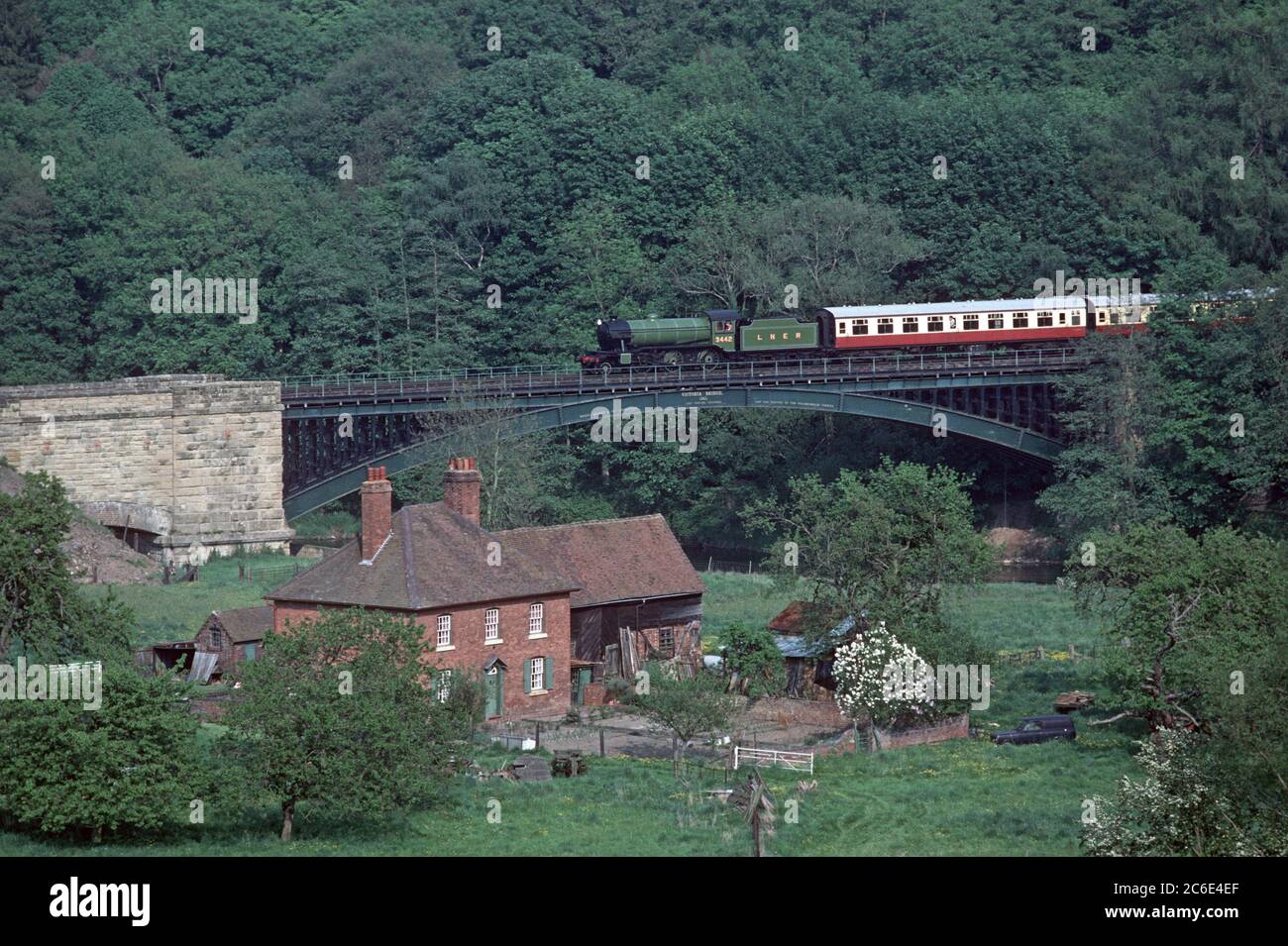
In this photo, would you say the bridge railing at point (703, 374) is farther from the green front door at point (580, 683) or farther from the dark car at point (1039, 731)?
the dark car at point (1039, 731)

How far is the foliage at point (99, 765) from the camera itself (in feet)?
109

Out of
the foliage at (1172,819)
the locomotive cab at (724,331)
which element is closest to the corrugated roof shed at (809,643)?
the foliage at (1172,819)

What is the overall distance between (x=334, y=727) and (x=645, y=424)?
45321 mm

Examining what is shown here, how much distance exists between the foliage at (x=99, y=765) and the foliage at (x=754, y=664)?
19.1 metres

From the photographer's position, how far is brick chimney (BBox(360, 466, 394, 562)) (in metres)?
48.3

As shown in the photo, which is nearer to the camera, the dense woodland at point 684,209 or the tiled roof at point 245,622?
the tiled roof at point 245,622

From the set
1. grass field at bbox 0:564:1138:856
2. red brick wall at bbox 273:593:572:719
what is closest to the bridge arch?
red brick wall at bbox 273:593:572:719

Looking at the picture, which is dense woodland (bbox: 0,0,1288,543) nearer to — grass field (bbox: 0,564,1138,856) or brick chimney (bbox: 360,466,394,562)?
brick chimney (bbox: 360,466,394,562)

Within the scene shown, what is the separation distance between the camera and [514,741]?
147 ft

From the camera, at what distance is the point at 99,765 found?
1321 inches

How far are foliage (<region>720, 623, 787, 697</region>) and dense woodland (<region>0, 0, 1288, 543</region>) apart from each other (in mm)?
24129

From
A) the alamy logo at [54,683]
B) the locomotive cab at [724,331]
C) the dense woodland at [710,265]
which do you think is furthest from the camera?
the locomotive cab at [724,331]

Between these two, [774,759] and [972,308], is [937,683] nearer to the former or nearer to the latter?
[774,759]

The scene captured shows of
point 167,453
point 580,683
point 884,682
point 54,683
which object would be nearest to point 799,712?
point 884,682
